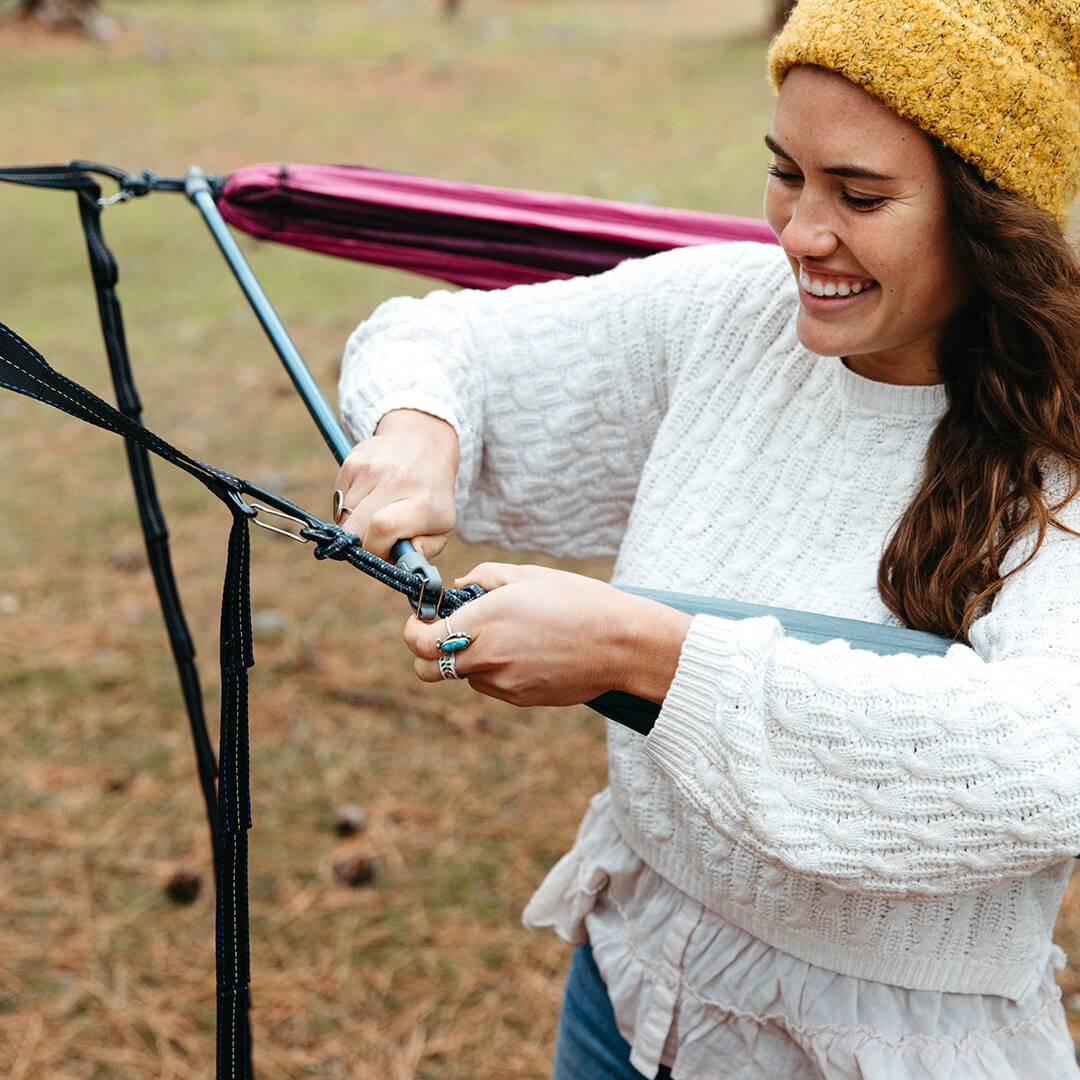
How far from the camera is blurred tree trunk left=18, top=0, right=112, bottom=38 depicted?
11211 mm

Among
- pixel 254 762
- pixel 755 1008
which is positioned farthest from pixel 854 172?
pixel 254 762

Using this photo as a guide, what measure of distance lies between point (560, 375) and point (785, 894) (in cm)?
59

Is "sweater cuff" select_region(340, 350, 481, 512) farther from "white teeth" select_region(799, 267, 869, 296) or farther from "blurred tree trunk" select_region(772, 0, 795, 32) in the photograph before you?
"blurred tree trunk" select_region(772, 0, 795, 32)

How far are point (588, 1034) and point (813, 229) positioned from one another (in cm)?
87

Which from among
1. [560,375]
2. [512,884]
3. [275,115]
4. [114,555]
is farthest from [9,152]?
[560,375]

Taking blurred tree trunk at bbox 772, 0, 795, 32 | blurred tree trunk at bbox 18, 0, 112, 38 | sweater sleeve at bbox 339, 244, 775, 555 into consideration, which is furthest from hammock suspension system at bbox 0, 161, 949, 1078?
blurred tree trunk at bbox 18, 0, 112, 38

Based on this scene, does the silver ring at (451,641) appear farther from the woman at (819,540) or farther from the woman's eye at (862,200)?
the woman's eye at (862,200)

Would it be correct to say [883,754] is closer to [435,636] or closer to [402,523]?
[435,636]

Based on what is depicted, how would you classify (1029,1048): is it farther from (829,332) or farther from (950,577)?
(829,332)

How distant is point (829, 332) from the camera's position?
1088 millimetres

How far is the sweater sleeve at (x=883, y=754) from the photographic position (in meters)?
0.84

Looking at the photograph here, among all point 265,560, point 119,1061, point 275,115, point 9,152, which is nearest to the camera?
point 119,1061

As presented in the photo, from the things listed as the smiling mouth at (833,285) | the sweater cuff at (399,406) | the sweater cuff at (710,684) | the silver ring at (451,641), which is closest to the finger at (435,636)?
the silver ring at (451,641)

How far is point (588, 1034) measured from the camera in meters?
1.31
